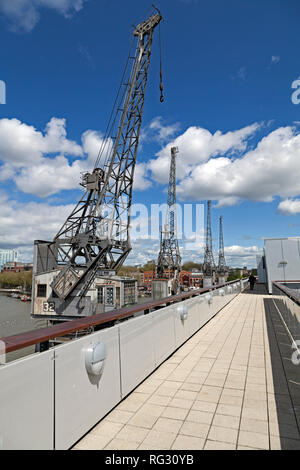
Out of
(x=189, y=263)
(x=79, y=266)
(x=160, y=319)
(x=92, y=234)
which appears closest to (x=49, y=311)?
(x=79, y=266)

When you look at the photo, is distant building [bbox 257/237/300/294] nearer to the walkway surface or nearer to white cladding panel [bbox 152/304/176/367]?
the walkway surface

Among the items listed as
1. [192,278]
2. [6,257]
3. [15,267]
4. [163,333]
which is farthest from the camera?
[6,257]

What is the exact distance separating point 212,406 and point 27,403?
1909mm

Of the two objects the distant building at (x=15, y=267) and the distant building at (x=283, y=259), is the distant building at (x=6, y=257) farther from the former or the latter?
the distant building at (x=283, y=259)

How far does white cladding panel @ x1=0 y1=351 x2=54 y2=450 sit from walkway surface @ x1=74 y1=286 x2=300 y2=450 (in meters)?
0.52

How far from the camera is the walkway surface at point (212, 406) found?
2.15 meters

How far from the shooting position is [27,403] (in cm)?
163

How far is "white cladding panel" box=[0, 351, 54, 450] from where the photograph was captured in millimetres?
1481

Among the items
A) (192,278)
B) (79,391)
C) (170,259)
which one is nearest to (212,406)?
(79,391)

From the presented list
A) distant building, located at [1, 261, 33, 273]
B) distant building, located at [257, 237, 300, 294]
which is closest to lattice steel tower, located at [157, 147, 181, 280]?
distant building, located at [257, 237, 300, 294]

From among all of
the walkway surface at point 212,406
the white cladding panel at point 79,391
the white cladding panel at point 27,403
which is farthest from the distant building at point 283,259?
the white cladding panel at point 27,403

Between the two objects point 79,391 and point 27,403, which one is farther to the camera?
point 79,391

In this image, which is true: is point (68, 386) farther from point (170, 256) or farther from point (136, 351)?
point (170, 256)

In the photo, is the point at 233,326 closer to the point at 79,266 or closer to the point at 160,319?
the point at 160,319
